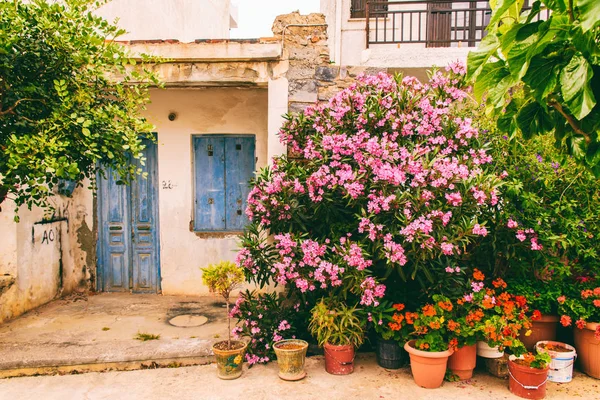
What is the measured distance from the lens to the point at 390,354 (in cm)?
493

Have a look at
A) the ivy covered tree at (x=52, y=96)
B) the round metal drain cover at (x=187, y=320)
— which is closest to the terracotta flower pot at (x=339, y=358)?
the round metal drain cover at (x=187, y=320)

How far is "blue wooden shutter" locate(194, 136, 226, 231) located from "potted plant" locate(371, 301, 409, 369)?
11.2ft

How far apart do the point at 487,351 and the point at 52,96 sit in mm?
4828

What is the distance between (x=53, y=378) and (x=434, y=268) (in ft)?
13.2

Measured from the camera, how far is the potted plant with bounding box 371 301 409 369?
4.69 meters

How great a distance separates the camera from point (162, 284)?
7.48 metres

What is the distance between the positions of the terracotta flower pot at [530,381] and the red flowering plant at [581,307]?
0.64m

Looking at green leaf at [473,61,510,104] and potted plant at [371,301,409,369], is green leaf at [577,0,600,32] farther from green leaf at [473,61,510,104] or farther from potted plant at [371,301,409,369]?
potted plant at [371,301,409,369]

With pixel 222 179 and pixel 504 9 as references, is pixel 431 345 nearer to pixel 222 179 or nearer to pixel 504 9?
pixel 504 9

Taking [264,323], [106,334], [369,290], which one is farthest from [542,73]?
[106,334]

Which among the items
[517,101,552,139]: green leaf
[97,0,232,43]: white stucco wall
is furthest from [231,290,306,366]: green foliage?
[97,0,232,43]: white stucco wall

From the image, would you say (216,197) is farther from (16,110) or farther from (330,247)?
(16,110)

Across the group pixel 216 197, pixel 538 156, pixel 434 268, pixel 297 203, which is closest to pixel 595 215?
pixel 538 156

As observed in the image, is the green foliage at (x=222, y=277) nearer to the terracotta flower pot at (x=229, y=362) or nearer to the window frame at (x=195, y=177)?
the terracotta flower pot at (x=229, y=362)
